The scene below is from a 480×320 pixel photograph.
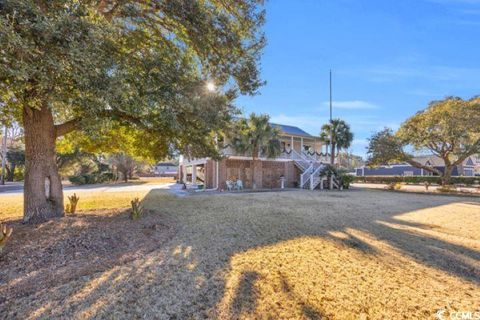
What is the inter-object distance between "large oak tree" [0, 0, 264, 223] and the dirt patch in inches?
58.3

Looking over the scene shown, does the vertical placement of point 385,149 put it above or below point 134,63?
below

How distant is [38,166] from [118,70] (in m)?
3.90

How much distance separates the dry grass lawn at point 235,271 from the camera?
304 centimetres

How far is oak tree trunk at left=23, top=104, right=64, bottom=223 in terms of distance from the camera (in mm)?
6773

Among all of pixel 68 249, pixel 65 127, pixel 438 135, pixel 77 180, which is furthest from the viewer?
pixel 77 180

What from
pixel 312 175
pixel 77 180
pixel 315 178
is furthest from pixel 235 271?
pixel 77 180

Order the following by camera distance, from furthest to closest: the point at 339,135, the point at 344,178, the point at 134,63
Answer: the point at 339,135, the point at 344,178, the point at 134,63

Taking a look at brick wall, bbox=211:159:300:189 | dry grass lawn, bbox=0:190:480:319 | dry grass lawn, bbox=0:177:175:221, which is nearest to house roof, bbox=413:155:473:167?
brick wall, bbox=211:159:300:189

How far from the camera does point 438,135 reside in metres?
21.8

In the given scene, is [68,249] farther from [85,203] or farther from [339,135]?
[339,135]

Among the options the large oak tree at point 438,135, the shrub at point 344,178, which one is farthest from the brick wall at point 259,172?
the large oak tree at point 438,135

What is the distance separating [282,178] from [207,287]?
1992cm

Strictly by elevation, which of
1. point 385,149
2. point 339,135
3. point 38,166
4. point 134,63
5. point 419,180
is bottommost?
point 419,180

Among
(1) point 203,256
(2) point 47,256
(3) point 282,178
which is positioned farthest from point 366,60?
(2) point 47,256
